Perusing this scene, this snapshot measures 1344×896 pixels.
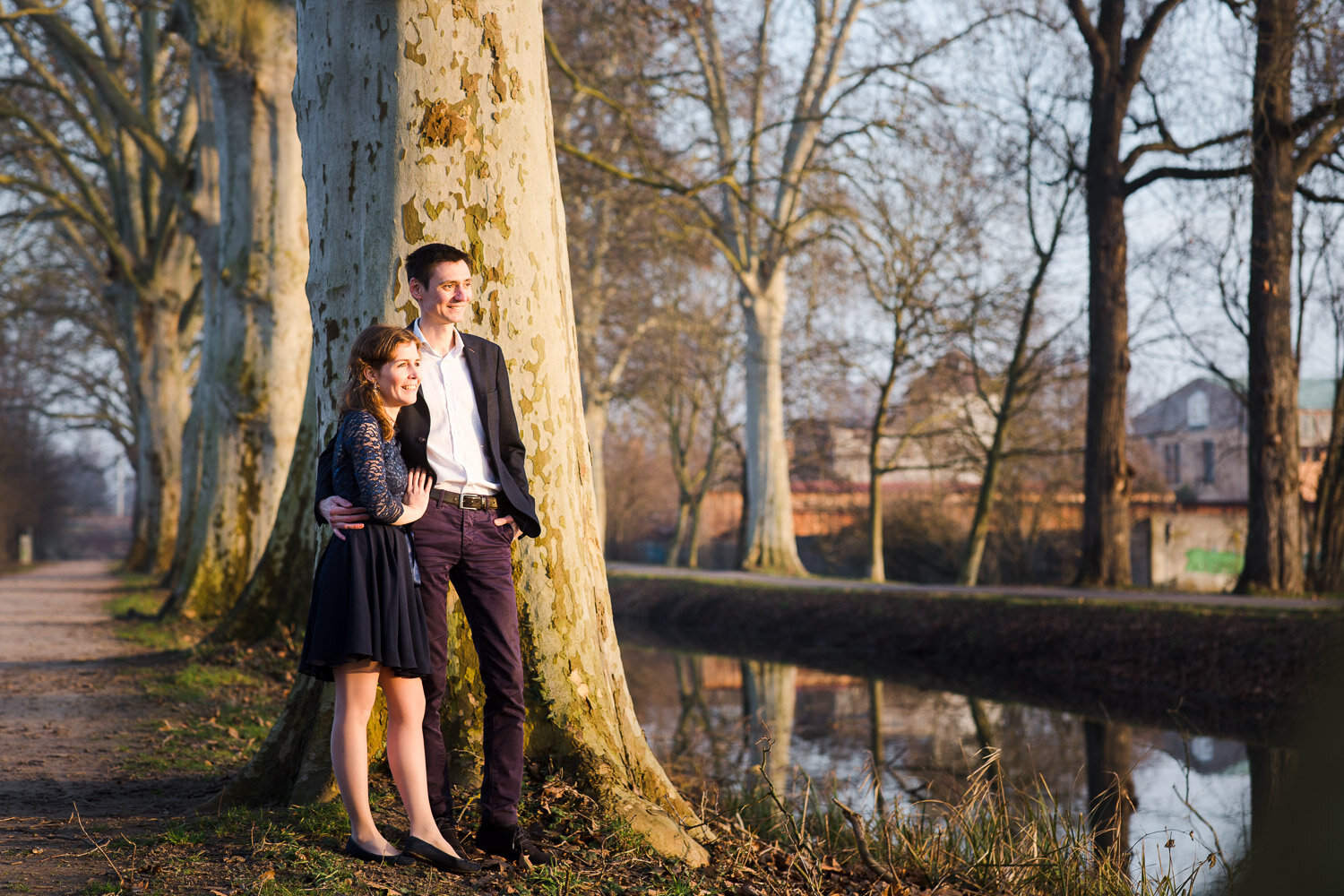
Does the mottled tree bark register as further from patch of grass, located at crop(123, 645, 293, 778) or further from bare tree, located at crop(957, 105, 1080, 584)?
bare tree, located at crop(957, 105, 1080, 584)

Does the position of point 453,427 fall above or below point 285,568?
above

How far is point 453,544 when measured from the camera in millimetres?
3777

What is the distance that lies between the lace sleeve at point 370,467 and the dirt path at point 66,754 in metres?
1.45

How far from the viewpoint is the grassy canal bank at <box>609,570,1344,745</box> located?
A: 1076cm

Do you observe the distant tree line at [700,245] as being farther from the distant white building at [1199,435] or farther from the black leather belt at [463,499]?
the distant white building at [1199,435]

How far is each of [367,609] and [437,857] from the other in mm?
821

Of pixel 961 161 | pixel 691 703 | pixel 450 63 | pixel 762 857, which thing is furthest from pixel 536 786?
pixel 961 161

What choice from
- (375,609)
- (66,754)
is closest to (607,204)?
(66,754)

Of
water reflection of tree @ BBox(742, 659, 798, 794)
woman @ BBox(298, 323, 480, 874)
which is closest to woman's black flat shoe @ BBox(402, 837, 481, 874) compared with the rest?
woman @ BBox(298, 323, 480, 874)

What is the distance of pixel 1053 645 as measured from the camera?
43.6ft

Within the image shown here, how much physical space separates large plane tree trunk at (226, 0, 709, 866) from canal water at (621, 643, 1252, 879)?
1.84 meters

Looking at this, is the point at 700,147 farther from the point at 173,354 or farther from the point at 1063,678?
the point at 1063,678

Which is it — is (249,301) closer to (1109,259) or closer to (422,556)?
(422,556)

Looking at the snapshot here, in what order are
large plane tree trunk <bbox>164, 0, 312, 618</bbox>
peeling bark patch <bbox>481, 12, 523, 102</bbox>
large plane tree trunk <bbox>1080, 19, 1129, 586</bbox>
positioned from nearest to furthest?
peeling bark patch <bbox>481, 12, 523, 102</bbox> < large plane tree trunk <bbox>164, 0, 312, 618</bbox> < large plane tree trunk <bbox>1080, 19, 1129, 586</bbox>
